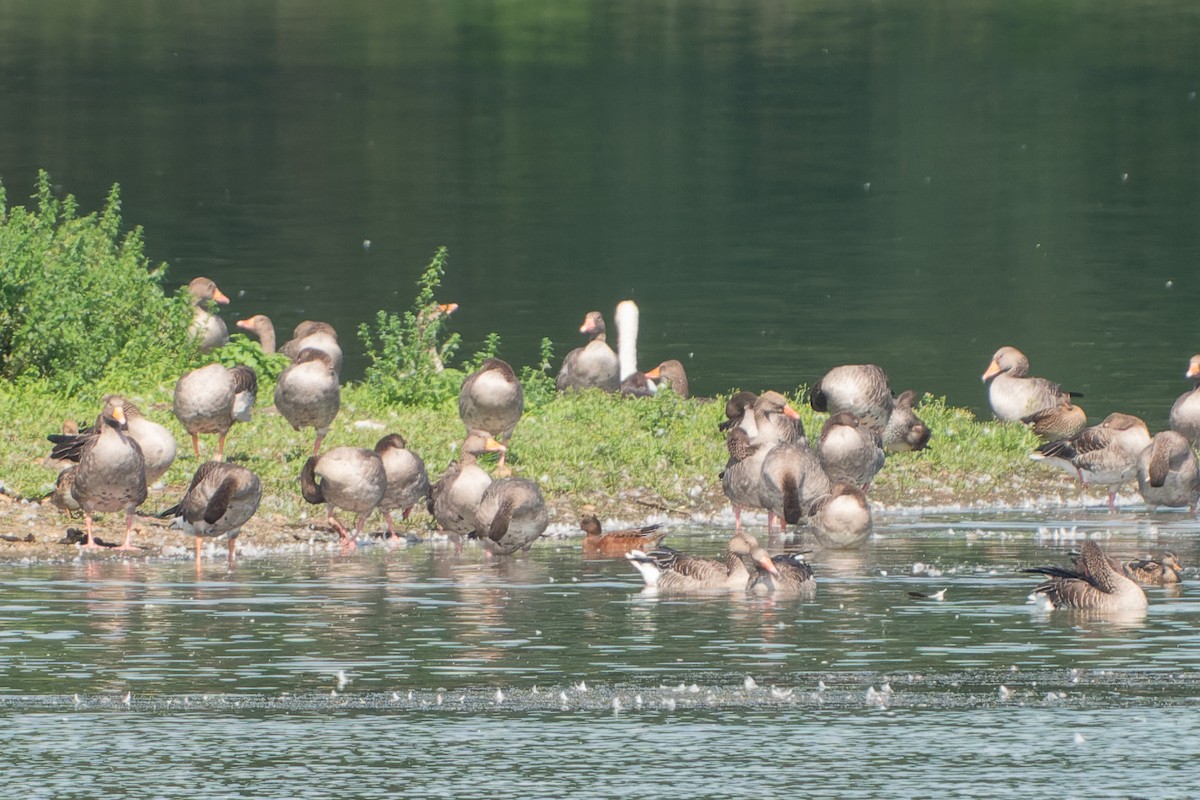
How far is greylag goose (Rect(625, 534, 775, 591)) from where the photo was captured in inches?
698

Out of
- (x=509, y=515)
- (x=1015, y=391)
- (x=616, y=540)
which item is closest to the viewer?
(x=509, y=515)

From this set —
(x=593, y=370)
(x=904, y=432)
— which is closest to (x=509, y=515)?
(x=904, y=432)

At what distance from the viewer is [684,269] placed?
4406 centimetres

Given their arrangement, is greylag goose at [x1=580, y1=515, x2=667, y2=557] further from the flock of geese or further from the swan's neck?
the swan's neck

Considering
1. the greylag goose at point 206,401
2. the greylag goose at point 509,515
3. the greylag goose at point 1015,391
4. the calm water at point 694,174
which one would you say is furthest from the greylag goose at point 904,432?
the greylag goose at point 206,401

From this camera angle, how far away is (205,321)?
3014 centimetres

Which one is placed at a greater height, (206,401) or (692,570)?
(206,401)

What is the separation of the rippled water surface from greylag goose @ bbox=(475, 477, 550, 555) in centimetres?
35

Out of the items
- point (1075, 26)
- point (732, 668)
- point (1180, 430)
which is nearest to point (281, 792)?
point (732, 668)

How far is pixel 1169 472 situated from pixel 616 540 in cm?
558

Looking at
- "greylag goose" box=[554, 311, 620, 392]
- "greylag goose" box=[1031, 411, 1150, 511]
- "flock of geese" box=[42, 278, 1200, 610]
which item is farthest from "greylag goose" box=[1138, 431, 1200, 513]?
"greylag goose" box=[554, 311, 620, 392]

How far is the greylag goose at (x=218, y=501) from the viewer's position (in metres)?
Answer: 18.8

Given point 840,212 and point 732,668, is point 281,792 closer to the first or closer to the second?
point 732,668

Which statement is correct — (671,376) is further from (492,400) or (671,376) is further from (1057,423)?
(492,400)
